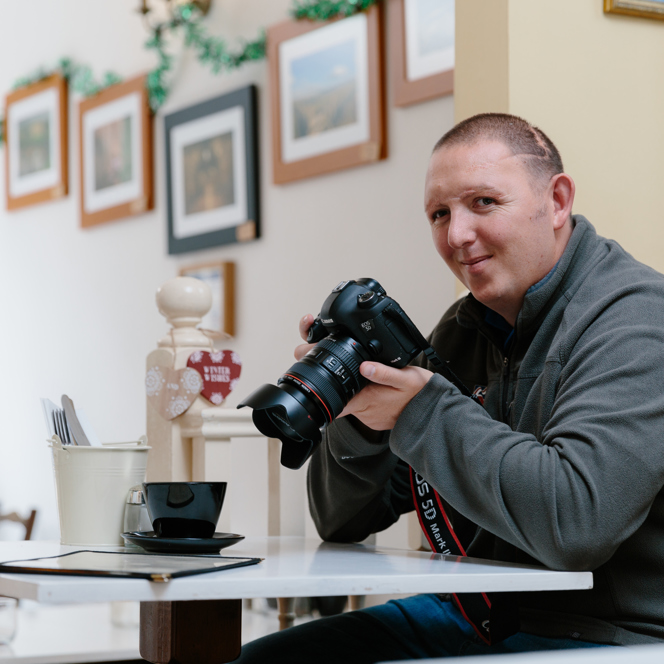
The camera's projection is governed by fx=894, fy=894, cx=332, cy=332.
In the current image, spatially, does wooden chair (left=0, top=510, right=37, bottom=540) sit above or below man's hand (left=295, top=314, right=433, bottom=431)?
below

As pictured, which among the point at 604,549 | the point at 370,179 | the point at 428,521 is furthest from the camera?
the point at 370,179

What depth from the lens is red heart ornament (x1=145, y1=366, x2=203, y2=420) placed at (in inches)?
48.8

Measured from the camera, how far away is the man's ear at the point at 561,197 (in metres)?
1.05

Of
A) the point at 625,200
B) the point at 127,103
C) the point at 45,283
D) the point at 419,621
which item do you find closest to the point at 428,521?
the point at 419,621

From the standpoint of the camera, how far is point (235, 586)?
2.19 feet

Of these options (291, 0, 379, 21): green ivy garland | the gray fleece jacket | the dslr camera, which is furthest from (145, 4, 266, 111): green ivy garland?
the dslr camera

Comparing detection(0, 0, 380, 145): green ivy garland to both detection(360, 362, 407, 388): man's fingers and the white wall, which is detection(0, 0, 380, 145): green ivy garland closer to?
the white wall

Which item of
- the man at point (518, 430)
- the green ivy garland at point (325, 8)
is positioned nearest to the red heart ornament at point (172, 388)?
the man at point (518, 430)

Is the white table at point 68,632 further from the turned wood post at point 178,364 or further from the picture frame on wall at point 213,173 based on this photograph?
the picture frame on wall at point 213,173

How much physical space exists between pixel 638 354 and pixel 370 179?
158cm

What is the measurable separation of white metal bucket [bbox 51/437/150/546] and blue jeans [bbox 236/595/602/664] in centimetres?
24

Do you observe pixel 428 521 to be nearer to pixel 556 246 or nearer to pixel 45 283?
pixel 556 246

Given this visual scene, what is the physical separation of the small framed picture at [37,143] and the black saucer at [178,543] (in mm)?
2787

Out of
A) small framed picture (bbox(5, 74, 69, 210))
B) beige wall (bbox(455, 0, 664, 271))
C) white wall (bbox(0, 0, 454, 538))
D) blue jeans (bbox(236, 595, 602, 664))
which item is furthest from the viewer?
small framed picture (bbox(5, 74, 69, 210))
